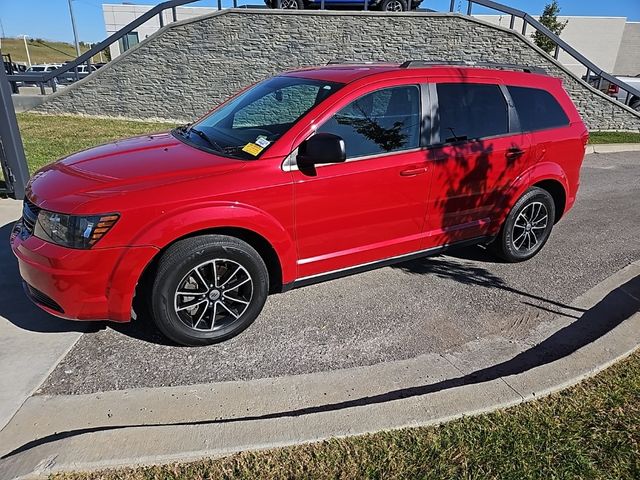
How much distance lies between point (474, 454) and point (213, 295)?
1.88m

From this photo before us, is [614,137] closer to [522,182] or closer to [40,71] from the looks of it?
[522,182]

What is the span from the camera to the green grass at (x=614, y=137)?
12.2m

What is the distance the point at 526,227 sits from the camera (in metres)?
4.70

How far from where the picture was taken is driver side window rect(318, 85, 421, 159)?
3.48 meters

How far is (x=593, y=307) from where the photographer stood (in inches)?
156

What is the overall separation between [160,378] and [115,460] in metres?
0.82

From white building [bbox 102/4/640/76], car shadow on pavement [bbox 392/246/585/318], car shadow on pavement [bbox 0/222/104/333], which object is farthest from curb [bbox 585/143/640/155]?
white building [bbox 102/4/640/76]

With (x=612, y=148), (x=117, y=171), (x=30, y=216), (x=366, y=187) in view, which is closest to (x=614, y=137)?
(x=612, y=148)

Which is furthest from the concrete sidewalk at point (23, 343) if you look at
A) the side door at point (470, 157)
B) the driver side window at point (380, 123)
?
the side door at point (470, 157)

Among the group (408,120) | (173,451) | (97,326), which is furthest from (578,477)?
(97,326)

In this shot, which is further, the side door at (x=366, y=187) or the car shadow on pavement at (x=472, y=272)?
the car shadow on pavement at (x=472, y=272)

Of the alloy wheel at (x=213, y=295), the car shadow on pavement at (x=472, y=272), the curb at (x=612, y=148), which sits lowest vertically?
the curb at (x=612, y=148)

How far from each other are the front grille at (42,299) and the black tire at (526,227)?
3859mm

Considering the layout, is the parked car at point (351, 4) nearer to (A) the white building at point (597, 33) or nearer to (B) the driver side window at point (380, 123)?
(B) the driver side window at point (380, 123)
